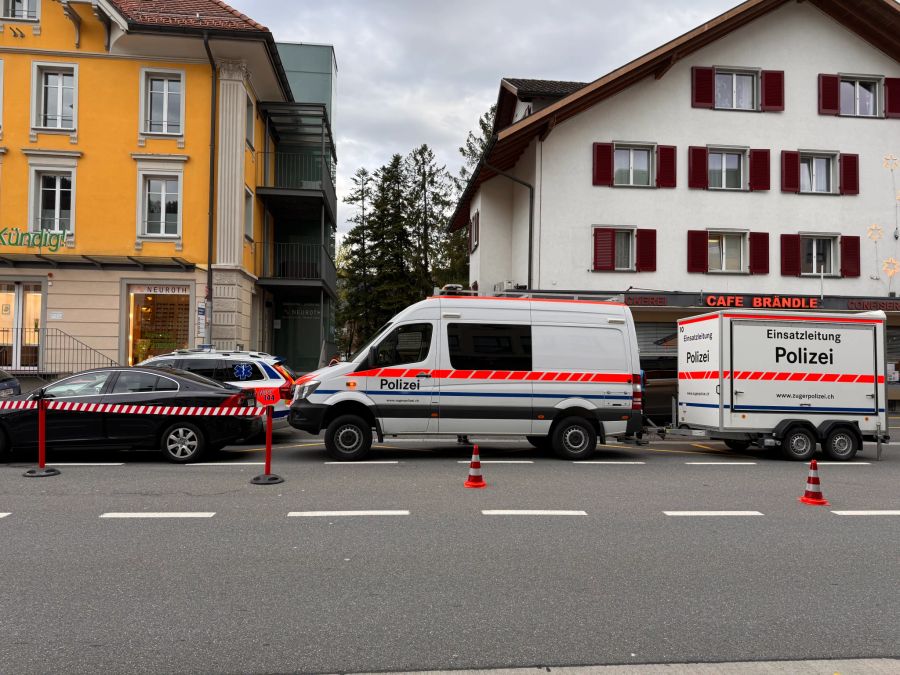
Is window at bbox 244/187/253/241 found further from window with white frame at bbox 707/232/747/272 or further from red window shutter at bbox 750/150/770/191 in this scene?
red window shutter at bbox 750/150/770/191

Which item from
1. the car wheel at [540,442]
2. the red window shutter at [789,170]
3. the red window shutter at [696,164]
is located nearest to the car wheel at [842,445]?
the car wheel at [540,442]

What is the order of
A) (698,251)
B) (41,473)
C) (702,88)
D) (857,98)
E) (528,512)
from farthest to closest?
(857,98)
(702,88)
(698,251)
(41,473)
(528,512)

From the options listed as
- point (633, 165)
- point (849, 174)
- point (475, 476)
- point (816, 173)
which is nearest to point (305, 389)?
point (475, 476)

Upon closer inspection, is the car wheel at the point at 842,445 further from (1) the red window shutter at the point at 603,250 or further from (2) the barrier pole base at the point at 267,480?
(1) the red window shutter at the point at 603,250

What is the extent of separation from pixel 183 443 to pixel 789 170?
2090 centimetres

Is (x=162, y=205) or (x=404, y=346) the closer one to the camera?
(x=404, y=346)

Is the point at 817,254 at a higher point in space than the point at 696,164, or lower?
lower

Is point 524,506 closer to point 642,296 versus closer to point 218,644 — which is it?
point 218,644

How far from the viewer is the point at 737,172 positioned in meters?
22.9

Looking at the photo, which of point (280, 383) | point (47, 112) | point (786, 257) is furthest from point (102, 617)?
point (786, 257)

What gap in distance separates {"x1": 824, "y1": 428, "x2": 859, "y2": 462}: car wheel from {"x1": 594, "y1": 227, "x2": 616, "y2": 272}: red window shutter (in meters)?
11.2

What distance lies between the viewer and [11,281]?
19672 millimetres

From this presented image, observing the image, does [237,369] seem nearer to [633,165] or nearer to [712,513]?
[712,513]

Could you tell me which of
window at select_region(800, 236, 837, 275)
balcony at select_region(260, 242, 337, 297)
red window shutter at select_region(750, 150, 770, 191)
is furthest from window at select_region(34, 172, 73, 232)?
window at select_region(800, 236, 837, 275)
